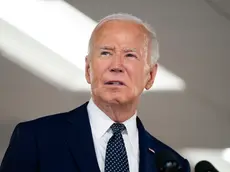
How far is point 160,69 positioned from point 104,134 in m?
0.87

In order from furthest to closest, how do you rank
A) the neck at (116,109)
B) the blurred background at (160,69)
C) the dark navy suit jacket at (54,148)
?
the blurred background at (160,69) → the neck at (116,109) → the dark navy suit jacket at (54,148)

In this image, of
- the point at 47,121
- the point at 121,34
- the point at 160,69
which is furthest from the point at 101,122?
the point at 160,69

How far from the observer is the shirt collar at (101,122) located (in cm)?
122

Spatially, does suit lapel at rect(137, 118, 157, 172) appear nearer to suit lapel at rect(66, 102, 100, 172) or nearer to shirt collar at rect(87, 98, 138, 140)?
shirt collar at rect(87, 98, 138, 140)

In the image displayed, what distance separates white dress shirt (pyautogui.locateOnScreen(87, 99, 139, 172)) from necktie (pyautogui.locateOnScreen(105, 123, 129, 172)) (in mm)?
17

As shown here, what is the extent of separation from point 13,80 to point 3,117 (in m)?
0.17

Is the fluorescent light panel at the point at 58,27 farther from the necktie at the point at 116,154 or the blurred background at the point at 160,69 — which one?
the necktie at the point at 116,154

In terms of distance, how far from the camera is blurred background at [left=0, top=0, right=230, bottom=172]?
78.1 inches

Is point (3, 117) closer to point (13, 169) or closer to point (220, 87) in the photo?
point (13, 169)

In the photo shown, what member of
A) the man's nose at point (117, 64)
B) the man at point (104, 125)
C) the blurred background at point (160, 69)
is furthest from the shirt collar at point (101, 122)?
the blurred background at point (160, 69)

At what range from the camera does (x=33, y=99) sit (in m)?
1.98

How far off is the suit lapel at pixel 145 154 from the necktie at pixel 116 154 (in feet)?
0.17

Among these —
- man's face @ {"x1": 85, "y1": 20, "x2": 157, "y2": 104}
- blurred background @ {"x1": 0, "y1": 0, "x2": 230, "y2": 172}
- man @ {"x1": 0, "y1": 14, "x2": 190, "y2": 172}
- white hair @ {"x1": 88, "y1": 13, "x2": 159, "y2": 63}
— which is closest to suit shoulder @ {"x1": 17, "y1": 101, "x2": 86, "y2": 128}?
man @ {"x1": 0, "y1": 14, "x2": 190, "y2": 172}

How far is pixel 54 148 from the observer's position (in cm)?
114
